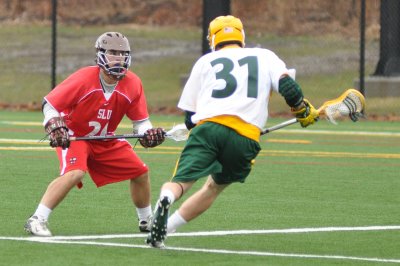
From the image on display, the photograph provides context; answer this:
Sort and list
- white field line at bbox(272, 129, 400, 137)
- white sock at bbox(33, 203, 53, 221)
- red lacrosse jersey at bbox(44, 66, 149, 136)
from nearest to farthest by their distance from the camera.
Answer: white sock at bbox(33, 203, 53, 221)
red lacrosse jersey at bbox(44, 66, 149, 136)
white field line at bbox(272, 129, 400, 137)

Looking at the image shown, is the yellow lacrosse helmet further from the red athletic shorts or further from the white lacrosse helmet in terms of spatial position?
the red athletic shorts

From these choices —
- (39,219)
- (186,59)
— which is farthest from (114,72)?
(186,59)

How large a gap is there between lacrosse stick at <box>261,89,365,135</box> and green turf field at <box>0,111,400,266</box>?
0.91 metres

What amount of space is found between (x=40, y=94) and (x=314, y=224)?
61.4 ft

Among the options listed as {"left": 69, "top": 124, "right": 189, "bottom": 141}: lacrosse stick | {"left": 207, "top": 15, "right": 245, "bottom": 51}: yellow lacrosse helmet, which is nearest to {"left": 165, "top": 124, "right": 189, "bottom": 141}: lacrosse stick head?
{"left": 69, "top": 124, "right": 189, "bottom": 141}: lacrosse stick

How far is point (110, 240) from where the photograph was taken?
9.14m

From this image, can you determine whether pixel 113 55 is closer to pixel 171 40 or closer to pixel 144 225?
pixel 144 225

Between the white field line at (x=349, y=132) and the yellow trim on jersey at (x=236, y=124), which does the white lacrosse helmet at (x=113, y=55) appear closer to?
the yellow trim on jersey at (x=236, y=124)

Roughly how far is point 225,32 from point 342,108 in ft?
3.55

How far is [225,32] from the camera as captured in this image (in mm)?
9023

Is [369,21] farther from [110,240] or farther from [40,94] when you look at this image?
[110,240]

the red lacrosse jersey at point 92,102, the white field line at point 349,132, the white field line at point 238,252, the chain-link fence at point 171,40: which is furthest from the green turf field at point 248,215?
the chain-link fence at point 171,40

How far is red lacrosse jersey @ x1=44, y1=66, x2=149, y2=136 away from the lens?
9.44 meters

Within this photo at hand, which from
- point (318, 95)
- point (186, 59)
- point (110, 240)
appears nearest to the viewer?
point (110, 240)
